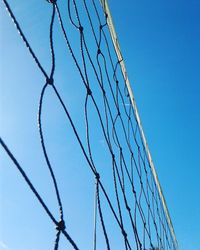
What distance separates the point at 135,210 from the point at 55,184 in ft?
5.58

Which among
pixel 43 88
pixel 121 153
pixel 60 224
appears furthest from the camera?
pixel 121 153

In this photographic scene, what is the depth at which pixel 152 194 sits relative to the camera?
173 inches

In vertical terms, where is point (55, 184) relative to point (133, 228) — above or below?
below

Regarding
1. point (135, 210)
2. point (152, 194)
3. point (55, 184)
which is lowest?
point (55, 184)

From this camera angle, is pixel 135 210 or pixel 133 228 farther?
pixel 135 210

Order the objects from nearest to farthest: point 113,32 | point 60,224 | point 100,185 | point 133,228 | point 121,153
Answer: point 60,224 < point 100,185 < point 133,228 < point 121,153 < point 113,32

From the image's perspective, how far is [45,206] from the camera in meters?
1.20

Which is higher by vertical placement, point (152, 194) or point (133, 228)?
point (152, 194)

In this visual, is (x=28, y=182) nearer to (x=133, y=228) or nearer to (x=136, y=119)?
(x=133, y=228)

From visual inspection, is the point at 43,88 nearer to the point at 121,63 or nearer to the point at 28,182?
the point at 28,182

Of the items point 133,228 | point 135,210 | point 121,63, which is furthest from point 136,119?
point 133,228

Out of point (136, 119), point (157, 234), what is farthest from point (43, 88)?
point (157, 234)

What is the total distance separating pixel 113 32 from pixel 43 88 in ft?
5.97

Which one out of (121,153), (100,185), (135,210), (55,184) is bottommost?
(55,184)
